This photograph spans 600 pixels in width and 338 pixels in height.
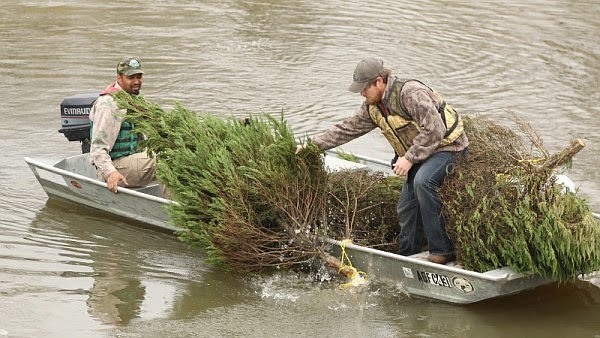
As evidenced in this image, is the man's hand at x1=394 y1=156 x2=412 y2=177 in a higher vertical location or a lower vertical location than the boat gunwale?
higher

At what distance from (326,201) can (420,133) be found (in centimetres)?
121

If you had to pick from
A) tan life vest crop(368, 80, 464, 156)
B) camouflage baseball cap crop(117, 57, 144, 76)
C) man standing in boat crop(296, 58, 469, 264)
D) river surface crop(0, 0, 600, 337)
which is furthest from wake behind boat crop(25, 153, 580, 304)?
camouflage baseball cap crop(117, 57, 144, 76)

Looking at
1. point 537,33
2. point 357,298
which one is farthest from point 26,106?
point 537,33

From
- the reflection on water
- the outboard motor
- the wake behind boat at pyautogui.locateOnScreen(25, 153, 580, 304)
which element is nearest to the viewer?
the wake behind boat at pyautogui.locateOnScreen(25, 153, 580, 304)

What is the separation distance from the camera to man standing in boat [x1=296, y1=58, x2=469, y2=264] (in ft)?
30.5

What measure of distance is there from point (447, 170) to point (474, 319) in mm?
1246

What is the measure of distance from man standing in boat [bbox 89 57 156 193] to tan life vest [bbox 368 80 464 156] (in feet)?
8.92

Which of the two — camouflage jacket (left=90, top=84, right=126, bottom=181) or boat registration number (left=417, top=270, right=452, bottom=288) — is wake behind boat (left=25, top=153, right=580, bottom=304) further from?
camouflage jacket (left=90, top=84, right=126, bottom=181)

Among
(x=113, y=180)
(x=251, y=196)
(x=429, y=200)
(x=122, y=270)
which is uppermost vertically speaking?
(x=429, y=200)

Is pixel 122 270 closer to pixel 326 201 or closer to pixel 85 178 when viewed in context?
pixel 85 178

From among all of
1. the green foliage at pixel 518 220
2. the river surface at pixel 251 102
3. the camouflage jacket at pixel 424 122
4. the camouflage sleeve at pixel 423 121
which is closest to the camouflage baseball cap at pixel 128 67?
the river surface at pixel 251 102

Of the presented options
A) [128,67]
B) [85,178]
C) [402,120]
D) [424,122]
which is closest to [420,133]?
[424,122]

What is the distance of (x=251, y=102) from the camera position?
16.9 metres

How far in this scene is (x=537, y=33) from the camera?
2150cm
